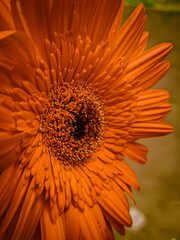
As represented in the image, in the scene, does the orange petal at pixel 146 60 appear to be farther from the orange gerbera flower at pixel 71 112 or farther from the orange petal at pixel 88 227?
the orange petal at pixel 88 227

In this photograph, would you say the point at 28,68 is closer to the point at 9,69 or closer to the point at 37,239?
the point at 9,69

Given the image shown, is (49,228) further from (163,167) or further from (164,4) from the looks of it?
(164,4)

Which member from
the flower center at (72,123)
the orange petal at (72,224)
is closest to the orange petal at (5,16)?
the flower center at (72,123)

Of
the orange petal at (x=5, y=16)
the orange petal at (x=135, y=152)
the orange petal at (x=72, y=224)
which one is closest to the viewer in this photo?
the orange petal at (x=5, y=16)

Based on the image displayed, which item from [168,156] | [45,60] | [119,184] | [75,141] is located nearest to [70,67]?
[45,60]

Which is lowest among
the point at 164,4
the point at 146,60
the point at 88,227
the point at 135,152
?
the point at 88,227

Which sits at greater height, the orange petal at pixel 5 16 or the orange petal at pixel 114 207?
the orange petal at pixel 5 16

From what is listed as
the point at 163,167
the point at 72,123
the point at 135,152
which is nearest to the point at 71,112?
the point at 72,123
